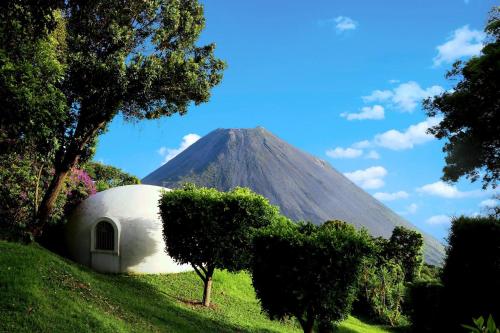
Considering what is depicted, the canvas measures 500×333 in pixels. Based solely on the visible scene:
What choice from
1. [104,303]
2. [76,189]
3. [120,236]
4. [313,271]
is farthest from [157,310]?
[76,189]

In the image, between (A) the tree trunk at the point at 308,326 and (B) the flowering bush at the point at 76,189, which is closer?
(A) the tree trunk at the point at 308,326

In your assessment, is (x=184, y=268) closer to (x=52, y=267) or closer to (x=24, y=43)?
(x=52, y=267)

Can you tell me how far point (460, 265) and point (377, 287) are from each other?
21942 mm

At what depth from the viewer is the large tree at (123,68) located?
2352 cm

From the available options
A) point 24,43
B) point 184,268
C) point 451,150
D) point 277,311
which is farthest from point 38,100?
point 451,150

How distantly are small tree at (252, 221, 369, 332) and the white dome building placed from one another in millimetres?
11835

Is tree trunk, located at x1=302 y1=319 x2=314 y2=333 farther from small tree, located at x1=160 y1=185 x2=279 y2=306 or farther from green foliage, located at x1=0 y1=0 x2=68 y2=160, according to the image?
green foliage, located at x1=0 y1=0 x2=68 y2=160

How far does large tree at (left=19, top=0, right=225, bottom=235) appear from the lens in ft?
77.2

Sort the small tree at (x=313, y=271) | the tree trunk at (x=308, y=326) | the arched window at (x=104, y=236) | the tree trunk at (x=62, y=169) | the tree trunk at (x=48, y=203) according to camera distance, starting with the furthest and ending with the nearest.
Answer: the arched window at (x=104, y=236) < the tree trunk at (x=48, y=203) < the tree trunk at (x=62, y=169) < the tree trunk at (x=308, y=326) < the small tree at (x=313, y=271)

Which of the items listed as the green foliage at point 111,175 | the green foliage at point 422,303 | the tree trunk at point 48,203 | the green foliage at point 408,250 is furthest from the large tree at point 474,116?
the green foliage at point 111,175

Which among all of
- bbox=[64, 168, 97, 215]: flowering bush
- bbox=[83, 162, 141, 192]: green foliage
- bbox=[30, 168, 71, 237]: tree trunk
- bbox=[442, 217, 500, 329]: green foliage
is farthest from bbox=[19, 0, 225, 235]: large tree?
bbox=[83, 162, 141, 192]: green foliage

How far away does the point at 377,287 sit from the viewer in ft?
112

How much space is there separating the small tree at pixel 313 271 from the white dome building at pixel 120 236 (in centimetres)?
1183

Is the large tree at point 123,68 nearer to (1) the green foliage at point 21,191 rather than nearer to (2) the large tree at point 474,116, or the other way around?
(1) the green foliage at point 21,191
